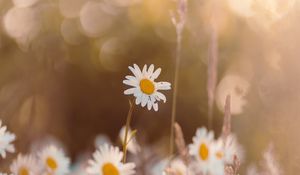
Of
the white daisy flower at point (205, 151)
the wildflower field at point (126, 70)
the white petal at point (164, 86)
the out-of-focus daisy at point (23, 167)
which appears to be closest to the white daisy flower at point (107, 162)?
the out-of-focus daisy at point (23, 167)

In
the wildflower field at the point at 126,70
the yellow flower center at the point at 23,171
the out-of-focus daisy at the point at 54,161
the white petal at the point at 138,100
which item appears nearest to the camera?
the white petal at the point at 138,100

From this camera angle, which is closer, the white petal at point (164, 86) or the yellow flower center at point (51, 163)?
the white petal at point (164, 86)

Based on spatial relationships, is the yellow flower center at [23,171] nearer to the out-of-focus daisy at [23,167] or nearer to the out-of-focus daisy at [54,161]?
the out-of-focus daisy at [23,167]

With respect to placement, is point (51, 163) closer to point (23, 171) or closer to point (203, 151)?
point (23, 171)

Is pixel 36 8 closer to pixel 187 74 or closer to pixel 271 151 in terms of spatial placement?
pixel 187 74

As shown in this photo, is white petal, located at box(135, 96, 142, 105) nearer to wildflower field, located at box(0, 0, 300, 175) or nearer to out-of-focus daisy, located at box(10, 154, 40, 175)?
out-of-focus daisy, located at box(10, 154, 40, 175)

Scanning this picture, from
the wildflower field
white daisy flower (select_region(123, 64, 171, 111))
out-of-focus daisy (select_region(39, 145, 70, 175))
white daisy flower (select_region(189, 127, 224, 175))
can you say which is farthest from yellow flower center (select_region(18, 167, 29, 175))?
the wildflower field
